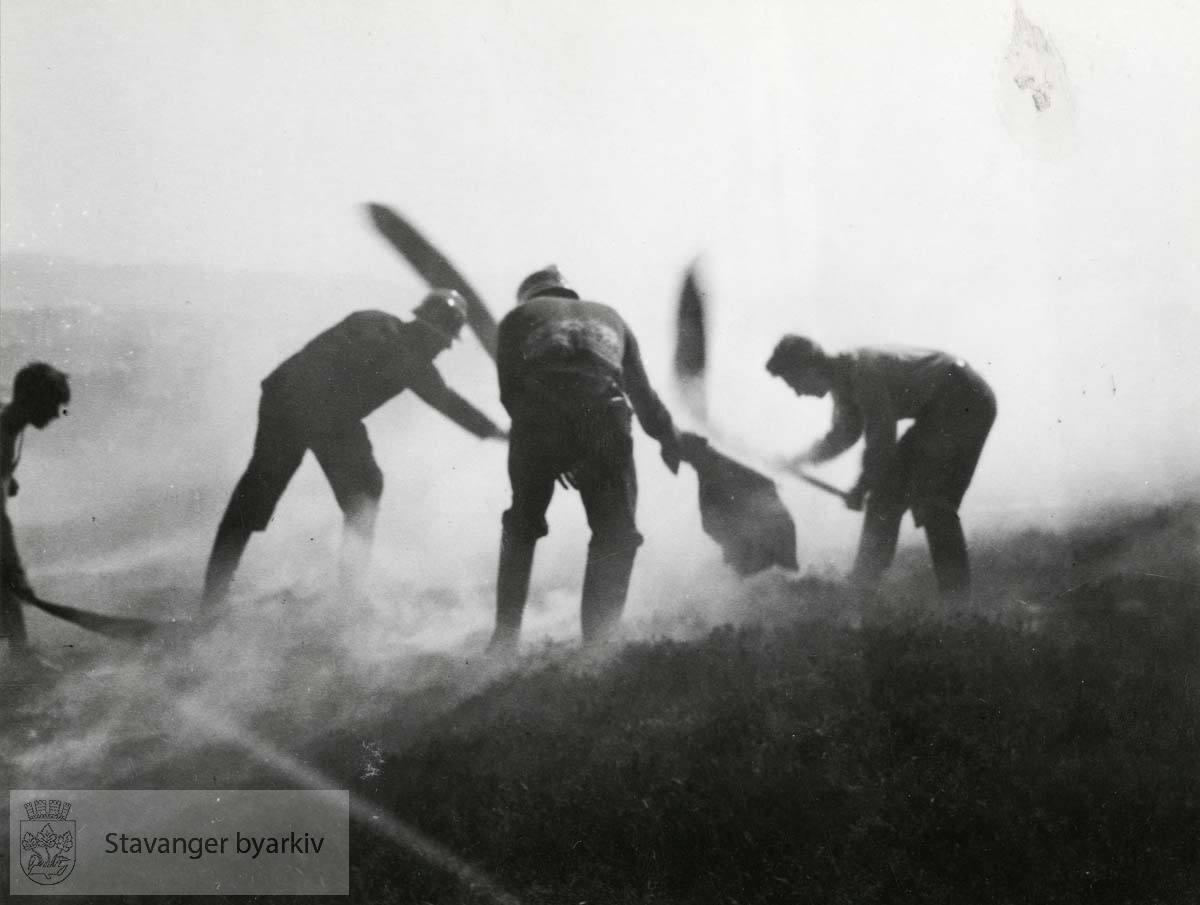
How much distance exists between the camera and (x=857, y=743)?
425 centimetres

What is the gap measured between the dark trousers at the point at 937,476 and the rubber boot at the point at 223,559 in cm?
253

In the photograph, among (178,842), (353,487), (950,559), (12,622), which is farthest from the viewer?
(950,559)

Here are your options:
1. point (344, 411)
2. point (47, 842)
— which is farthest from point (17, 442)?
point (47, 842)

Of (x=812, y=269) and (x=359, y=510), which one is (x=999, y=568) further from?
(x=359, y=510)

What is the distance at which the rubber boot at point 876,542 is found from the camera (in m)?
4.57

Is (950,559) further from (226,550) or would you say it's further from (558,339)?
(226,550)

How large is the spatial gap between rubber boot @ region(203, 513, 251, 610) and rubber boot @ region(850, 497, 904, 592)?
251cm

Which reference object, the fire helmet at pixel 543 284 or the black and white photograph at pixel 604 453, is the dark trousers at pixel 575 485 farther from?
the fire helmet at pixel 543 284

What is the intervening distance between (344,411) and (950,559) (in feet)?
8.49

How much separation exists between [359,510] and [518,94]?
1864 mm

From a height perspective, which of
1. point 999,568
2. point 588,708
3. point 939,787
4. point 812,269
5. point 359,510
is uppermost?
point 812,269

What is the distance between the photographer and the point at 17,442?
14.4 ft

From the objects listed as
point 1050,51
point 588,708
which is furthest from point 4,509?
point 1050,51

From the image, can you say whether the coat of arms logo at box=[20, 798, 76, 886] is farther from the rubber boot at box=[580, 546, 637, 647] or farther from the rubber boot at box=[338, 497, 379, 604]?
the rubber boot at box=[580, 546, 637, 647]
